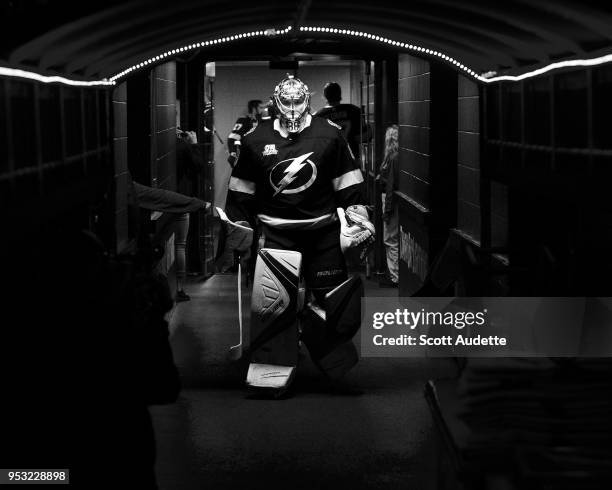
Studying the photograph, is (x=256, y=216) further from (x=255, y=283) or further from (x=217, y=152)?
(x=217, y=152)

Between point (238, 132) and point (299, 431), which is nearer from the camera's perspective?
point (299, 431)

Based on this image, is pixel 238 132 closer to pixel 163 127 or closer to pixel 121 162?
pixel 163 127

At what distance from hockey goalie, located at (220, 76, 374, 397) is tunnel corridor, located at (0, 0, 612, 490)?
12.5 inches

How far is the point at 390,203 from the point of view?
16.7 m

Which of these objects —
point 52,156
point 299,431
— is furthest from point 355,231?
point 52,156

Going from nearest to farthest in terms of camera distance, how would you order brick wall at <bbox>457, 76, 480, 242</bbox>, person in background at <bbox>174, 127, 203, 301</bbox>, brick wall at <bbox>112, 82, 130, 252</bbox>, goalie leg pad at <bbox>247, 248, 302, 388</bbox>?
1. goalie leg pad at <bbox>247, 248, 302, 388</bbox>
2. brick wall at <bbox>112, 82, 130, 252</bbox>
3. brick wall at <bbox>457, 76, 480, 242</bbox>
4. person in background at <bbox>174, 127, 203, 301</bbox>

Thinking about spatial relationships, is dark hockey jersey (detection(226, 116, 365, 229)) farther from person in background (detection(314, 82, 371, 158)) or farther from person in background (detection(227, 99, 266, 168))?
person in background (detection(227, 99, 266, 168))

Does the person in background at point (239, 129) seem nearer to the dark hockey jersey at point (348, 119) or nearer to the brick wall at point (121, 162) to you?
the dark hockey jersey at point (348, 119)

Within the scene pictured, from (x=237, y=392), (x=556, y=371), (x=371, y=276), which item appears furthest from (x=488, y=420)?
(x=371, y=276)

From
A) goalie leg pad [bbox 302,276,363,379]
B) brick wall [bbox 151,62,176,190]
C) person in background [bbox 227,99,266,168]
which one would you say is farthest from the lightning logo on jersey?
person in background [bbox 227,99,266,168]

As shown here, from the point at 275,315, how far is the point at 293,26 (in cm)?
193

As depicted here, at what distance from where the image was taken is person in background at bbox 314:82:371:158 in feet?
58.1

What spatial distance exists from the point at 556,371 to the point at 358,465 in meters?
2.90

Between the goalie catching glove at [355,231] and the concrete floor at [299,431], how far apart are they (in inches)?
35.9
